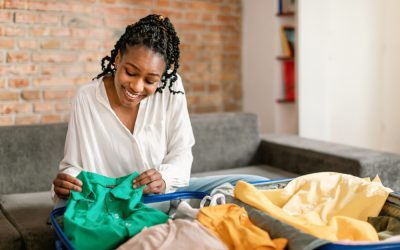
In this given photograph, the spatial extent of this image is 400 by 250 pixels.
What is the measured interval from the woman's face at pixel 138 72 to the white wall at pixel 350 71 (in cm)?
200

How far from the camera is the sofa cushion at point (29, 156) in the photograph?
8.98 ft

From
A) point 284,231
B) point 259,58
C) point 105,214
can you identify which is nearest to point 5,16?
point 259,58

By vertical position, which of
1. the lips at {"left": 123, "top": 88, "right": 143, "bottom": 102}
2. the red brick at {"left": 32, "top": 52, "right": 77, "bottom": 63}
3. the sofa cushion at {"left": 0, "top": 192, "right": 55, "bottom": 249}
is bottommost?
the sofa cushion at {"left": 0, "top": 192, "right": 55, "bottom": 249}

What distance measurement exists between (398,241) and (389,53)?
3.17 metres

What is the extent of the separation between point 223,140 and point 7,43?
1.47 meters

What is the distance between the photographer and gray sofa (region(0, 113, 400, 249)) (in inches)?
89.5

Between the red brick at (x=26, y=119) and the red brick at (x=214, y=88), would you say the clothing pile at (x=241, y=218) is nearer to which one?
the red brick at (x=26, y=119)

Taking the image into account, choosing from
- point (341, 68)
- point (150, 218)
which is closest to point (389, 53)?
point (341, 68)

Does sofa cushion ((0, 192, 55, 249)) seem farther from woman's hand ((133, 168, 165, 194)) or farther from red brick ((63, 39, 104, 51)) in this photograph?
red brick ((63, 39, 104, 51))

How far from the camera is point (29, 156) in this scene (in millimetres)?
2785

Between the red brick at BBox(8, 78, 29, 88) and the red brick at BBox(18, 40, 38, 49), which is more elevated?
the red brick at BBox(18, 40, 38, 49)

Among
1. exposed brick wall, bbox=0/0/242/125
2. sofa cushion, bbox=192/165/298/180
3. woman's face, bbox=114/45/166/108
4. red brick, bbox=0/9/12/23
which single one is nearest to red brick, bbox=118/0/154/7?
exposed brick wall, bbox=0/0/242/125

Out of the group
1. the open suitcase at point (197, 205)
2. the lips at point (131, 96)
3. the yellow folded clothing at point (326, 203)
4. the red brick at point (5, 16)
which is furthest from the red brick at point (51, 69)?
the yellow folded clothing at point (326, 203)

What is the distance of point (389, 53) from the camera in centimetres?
406
